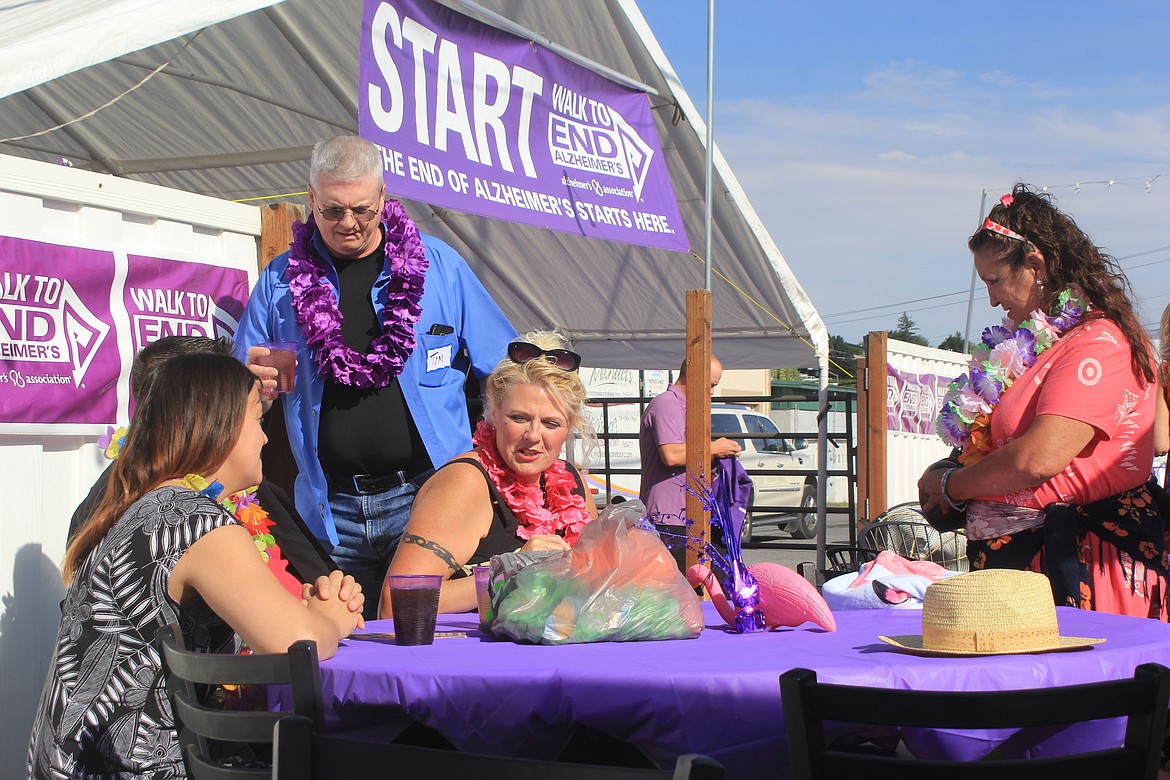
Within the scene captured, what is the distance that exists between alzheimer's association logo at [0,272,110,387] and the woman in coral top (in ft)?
8.42

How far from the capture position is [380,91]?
13.6ft

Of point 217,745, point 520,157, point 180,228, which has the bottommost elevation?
point 217,745

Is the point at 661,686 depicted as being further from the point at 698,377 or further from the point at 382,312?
the point at 698,377

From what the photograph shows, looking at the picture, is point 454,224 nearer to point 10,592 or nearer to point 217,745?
point 10,592

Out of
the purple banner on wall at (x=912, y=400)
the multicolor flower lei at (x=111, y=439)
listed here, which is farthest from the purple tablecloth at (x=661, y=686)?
the purple banner on wall at (x=912, y=400)

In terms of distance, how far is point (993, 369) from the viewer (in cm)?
295

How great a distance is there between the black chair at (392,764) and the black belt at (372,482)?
6.85 ft

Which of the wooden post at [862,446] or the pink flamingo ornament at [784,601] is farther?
the wooden post at [862,446]

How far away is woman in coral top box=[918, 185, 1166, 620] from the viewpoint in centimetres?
264

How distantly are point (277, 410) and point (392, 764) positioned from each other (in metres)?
2.75

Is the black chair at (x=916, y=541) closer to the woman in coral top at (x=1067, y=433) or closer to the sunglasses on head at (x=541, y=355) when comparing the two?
the woman in coral top at (x=1067, y=433)

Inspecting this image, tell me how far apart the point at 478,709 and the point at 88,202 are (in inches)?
93.8

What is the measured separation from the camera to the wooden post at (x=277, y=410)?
388cm

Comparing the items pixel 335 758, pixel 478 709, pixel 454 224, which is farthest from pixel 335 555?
pixel 454 224
